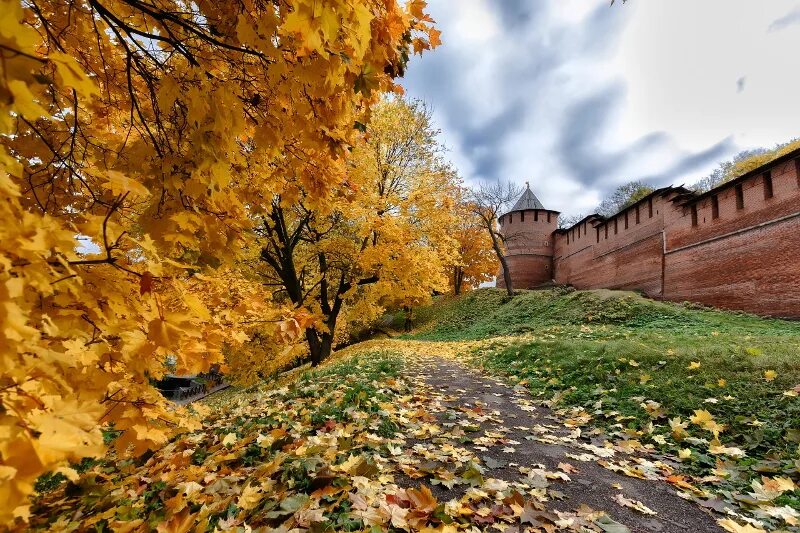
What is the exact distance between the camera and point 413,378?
22.8 ft

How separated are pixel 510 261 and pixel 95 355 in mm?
34983

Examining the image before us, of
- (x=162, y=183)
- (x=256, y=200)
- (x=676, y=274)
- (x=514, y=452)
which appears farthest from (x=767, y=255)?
(x=162, y=183)

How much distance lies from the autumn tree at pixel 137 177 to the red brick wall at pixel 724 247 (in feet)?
51.2

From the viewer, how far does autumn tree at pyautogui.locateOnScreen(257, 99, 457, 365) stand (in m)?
10.9

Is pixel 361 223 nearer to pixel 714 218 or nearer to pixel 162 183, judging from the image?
pixel 162 183

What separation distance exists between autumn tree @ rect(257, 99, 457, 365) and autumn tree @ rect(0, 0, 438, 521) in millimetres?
6784

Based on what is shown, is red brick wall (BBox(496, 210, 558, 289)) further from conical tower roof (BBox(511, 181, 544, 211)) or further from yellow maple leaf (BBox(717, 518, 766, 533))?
yellow maple leaf (BBox(717, 518, 766, 533))

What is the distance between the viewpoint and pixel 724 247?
14695 millimetres

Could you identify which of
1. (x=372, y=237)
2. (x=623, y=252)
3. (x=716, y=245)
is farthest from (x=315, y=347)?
(x=623, y=252)

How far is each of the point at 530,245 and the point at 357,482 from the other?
109ft

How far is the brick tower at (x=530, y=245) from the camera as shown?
3347 cm

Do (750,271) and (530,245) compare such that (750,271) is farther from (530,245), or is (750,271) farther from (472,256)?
(472,256)

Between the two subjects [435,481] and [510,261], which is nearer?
[435,481]

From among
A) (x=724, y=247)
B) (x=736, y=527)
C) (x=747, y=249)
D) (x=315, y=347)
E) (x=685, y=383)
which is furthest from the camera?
(x=724, y=247)
